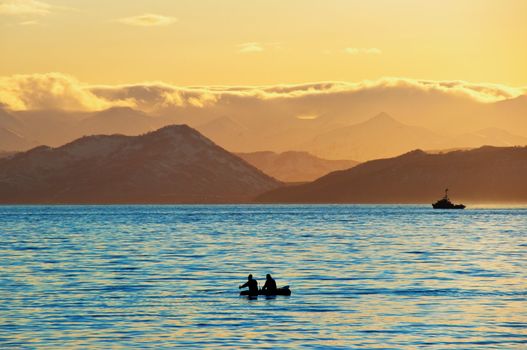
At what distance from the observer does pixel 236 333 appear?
58844 millimetres

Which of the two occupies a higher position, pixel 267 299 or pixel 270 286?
pixel 270 286

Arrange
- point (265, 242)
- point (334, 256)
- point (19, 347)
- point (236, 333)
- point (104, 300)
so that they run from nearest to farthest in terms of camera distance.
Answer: point (19, 347) < point (236, 333) < point (104, 300) < point (334, 256) < point (265, 242)

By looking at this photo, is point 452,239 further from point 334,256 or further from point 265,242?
point 334,256

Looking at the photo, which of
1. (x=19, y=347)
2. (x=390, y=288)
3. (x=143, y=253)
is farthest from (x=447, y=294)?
(x=143, y=253)

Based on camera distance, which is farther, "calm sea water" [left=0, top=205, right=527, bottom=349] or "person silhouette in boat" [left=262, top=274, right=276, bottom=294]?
"person silhouette in boat" [left=262, top=274, right=276, bottom=294]

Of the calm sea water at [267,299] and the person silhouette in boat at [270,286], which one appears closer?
the calm sea water at [267,299]

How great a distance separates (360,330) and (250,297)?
18.1m

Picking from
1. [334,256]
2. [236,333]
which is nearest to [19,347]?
[236,333]

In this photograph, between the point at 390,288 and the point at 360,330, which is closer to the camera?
the point at 360,330

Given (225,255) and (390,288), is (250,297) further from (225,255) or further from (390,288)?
(225,255)

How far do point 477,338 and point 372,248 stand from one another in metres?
86.4

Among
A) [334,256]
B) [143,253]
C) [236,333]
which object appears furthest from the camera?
[143,253]

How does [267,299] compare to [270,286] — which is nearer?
[267,299]

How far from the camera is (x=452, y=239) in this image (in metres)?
171
